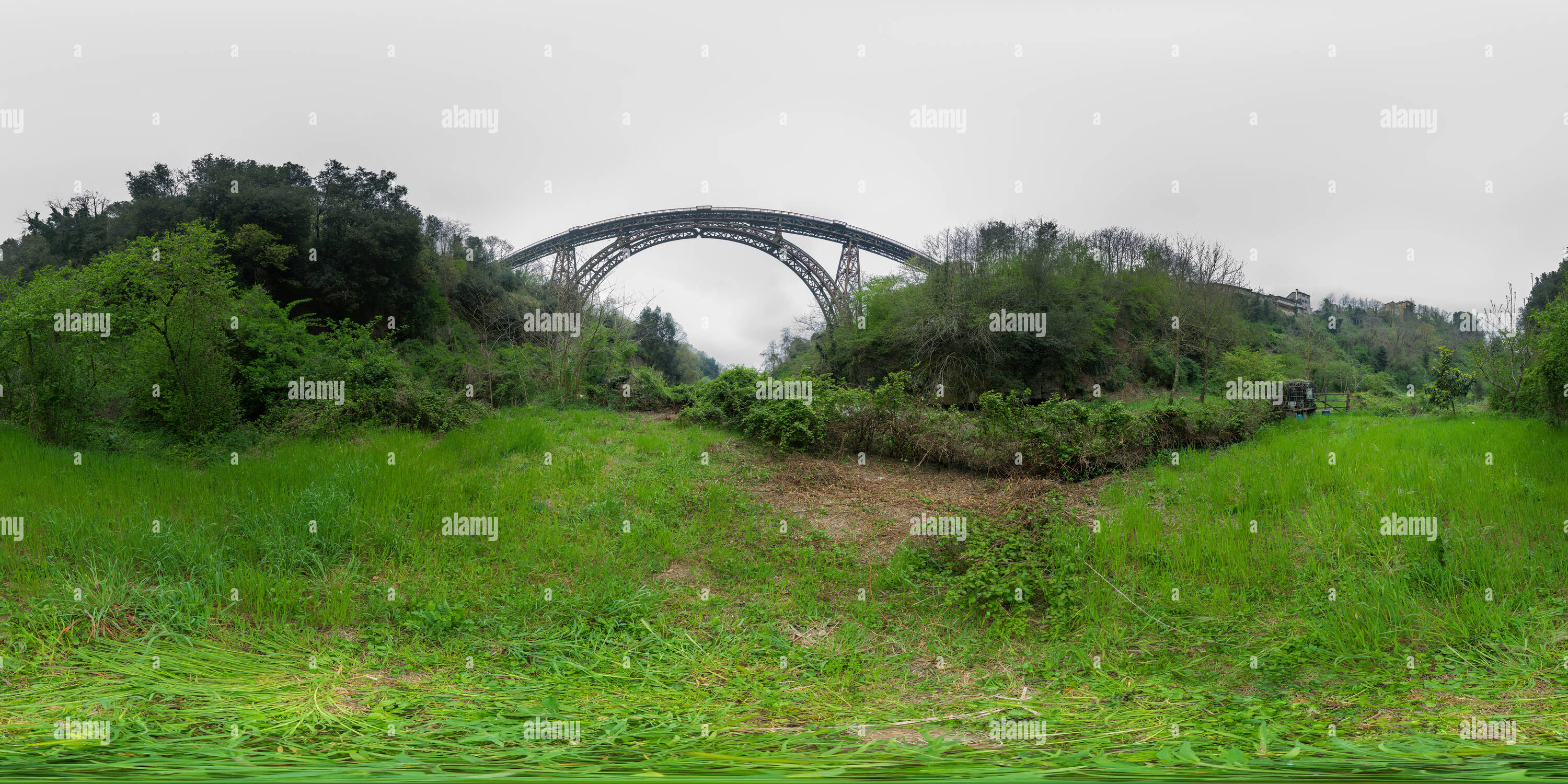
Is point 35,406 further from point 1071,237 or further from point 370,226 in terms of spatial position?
point 1071,237

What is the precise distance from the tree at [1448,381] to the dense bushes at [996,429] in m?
6.52

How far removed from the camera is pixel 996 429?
9234 millimetres

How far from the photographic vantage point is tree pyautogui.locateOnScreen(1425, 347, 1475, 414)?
Answer: 43.3 ft

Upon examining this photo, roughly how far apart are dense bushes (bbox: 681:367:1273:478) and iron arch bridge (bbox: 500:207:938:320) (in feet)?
74.5

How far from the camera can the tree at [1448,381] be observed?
43.3 feet

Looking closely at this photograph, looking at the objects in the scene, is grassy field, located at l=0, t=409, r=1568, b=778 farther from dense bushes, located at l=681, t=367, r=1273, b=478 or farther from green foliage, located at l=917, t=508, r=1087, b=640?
dense bushes, located at l=681, t=367, r=1273, b=478

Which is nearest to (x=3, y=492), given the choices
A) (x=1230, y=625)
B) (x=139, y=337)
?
(x=139, y=337)

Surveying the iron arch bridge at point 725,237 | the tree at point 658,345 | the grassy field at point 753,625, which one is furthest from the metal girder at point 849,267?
the grassy field at point 753,625

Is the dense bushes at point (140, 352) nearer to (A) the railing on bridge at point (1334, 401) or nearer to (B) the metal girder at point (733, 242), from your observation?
(B) the metal girder at point (733, 242)

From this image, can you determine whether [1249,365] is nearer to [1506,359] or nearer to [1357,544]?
[1506,359]

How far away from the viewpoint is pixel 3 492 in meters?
6.13

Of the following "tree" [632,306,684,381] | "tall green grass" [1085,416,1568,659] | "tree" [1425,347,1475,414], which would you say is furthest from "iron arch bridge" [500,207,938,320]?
"tall green grass" [1085,416,1568,659]

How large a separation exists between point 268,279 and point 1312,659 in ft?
78.3

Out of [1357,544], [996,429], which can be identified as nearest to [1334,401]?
[996,429]
